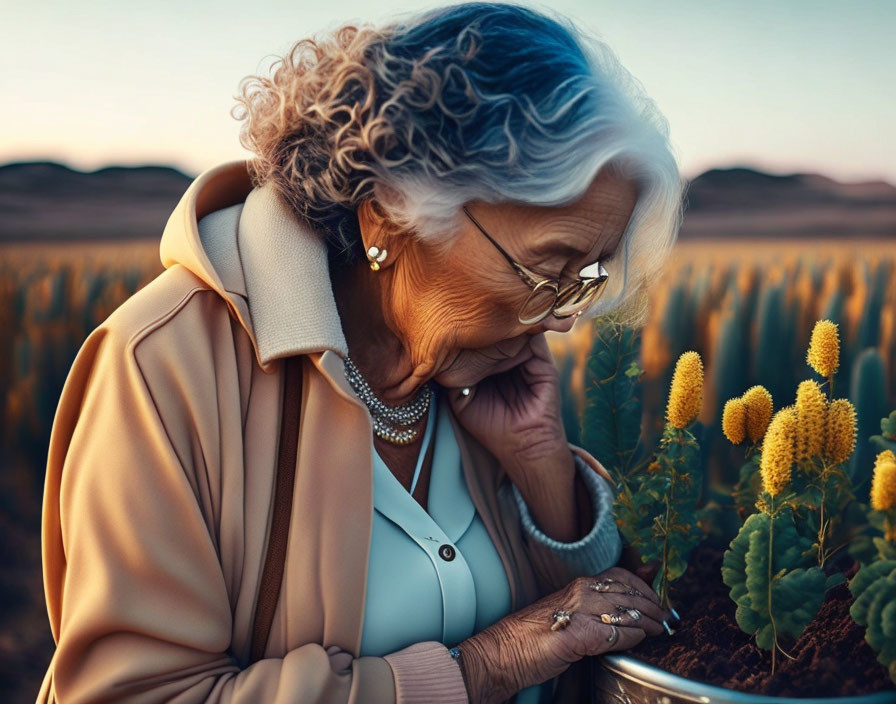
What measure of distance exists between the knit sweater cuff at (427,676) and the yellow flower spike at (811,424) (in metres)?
0.59

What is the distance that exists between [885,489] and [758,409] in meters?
0.28

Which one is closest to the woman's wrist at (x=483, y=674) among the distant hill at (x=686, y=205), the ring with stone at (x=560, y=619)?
the ring with stone at (x=560, y=619)

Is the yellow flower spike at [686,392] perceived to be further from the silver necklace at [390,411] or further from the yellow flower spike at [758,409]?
the silver necklace at [390,411]

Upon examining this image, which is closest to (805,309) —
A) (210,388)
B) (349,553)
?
(349,553)

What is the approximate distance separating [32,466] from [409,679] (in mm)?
1424

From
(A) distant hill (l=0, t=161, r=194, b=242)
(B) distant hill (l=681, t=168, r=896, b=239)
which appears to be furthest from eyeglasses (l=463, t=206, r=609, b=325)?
(A) distant hill (l=0, t=161, r=194, b=242)

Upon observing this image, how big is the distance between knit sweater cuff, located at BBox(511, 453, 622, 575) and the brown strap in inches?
21.1

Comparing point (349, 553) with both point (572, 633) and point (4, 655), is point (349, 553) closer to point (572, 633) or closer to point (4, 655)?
point (572, 633)

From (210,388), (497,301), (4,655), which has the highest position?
(497,301)

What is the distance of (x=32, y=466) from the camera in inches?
85.4

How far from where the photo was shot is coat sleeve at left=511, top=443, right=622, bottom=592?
1527mm

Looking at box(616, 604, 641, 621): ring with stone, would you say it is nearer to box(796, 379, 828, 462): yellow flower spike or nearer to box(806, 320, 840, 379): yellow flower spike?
box(796, 379, 828, 462): yellow flower spike

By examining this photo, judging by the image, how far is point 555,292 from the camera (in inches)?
53.1

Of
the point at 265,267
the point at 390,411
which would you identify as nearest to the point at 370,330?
the point at 390,411
